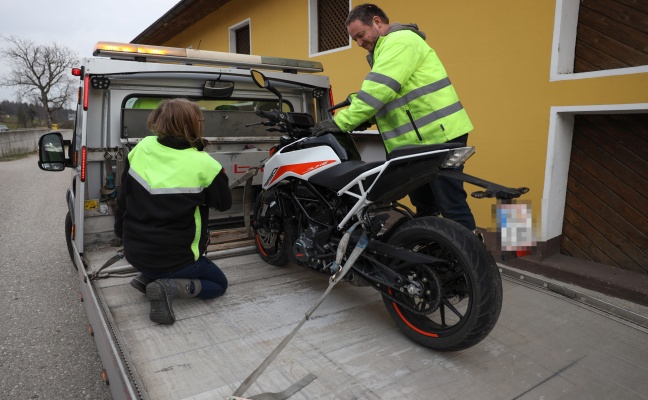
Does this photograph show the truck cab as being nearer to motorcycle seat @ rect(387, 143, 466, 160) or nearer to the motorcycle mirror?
the motorcycle mirror

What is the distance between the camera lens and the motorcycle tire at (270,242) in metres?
3.21

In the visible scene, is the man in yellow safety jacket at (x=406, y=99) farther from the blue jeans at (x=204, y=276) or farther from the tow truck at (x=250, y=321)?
the blue jeans at (x=204, y=276)

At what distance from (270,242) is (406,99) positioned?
56.7 inches

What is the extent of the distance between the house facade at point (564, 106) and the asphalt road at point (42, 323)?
287cm

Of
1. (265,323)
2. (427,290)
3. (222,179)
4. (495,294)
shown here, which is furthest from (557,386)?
(222,179)

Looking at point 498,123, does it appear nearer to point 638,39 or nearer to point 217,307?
point 638,39

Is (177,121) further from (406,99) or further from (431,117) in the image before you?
(431,117)

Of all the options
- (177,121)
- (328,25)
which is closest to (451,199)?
(177,121)

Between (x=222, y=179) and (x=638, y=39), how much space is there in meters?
3.51

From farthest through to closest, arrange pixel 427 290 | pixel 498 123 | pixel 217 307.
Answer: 1. pixel 498 123
2. pixel 217 307
3. pixel 427 290

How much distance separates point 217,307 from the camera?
8.36ft

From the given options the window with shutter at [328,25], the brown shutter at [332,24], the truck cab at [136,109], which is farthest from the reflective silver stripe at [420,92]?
the brown shutter at [332,24]

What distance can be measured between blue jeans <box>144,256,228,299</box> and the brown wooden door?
3.44 m

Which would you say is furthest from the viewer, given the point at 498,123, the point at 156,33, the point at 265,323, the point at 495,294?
the point at 156,33
